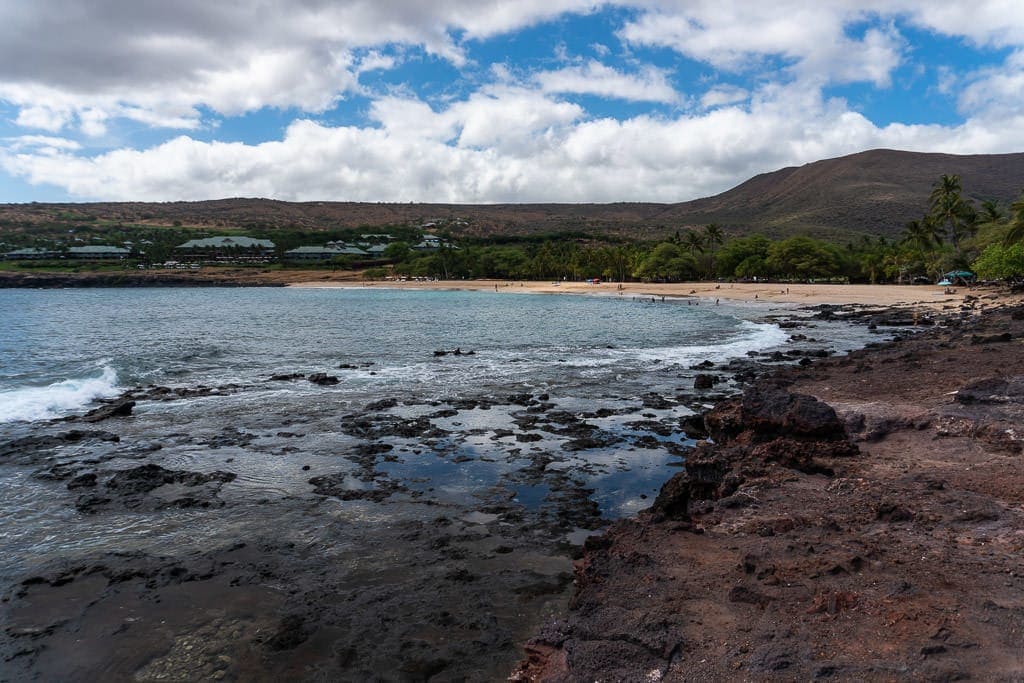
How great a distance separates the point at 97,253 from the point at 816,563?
18883 centimetres

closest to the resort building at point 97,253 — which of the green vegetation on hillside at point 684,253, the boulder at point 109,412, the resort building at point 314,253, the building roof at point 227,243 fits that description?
the green vegetation on hillside at point 684,253

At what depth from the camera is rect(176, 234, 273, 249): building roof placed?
557ft

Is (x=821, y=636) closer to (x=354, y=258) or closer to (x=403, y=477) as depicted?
(x=403, y=477)

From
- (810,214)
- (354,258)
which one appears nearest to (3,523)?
(354,258)

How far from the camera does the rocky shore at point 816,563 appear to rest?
546cm

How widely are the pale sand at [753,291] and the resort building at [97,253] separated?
58.6 meters

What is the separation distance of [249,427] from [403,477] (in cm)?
737

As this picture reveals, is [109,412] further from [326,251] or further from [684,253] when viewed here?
[326,251]

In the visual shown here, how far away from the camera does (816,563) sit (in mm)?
6969

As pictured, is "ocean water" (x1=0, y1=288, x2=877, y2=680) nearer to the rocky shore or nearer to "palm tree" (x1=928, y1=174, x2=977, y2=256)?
the rocky shore

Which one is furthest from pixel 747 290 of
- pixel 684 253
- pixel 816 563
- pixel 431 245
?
pixel 431 245

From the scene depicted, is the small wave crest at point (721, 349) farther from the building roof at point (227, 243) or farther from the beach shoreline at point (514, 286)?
the building roof at point (227, 243)

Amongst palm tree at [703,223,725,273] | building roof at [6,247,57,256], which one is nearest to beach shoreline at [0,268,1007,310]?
palm tree at [703,223,725,273]

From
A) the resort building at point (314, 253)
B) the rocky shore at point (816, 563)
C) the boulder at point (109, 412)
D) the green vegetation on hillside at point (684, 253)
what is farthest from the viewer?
the resort building at point (314, 253)
